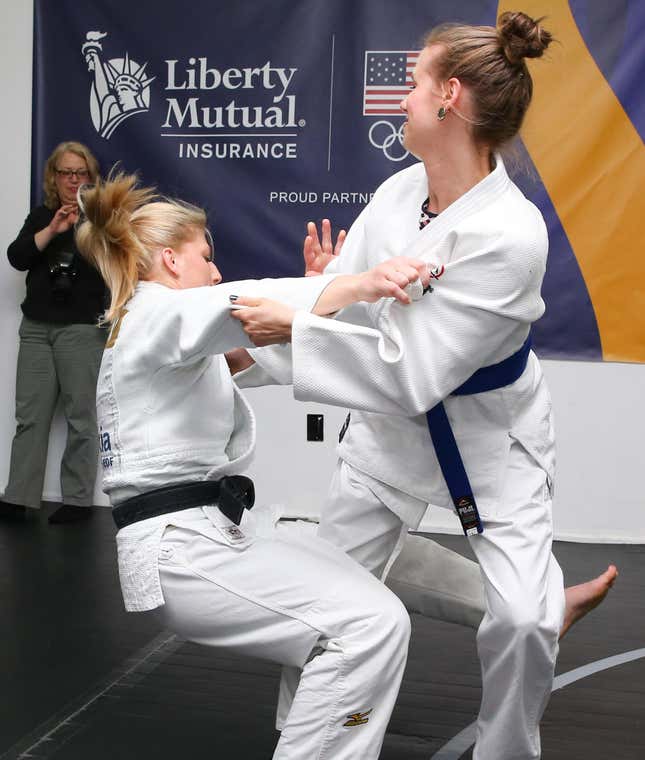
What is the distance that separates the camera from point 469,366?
188cm

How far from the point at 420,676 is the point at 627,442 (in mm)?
1926

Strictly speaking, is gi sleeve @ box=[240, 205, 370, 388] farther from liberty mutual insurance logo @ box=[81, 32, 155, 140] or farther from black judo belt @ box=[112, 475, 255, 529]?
liberty mutual insurance logo @ box=[81, 32, 155, 140]

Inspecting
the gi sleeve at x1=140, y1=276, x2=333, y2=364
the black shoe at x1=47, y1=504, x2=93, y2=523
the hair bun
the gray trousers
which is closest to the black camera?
the gray trousers

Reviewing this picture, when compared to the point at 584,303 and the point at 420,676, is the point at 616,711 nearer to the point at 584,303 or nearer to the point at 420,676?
the point at 420,676

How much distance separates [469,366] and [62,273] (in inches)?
119

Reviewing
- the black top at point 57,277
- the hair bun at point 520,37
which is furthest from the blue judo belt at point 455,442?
the black top at point 57,277

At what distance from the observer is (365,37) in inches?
176

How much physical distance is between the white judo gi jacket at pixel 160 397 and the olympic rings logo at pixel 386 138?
9.05 ft

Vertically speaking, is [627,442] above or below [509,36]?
below

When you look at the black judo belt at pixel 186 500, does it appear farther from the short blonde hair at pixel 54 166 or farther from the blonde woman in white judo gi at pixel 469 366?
the short blonde hair at pixel 54 166

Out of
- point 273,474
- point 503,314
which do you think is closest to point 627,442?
point 273,474

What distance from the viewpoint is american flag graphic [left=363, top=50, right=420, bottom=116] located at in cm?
446

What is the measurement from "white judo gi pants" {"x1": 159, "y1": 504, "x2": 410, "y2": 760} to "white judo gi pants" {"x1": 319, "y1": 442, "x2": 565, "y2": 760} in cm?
26

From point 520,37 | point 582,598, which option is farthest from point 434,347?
point 582,598
